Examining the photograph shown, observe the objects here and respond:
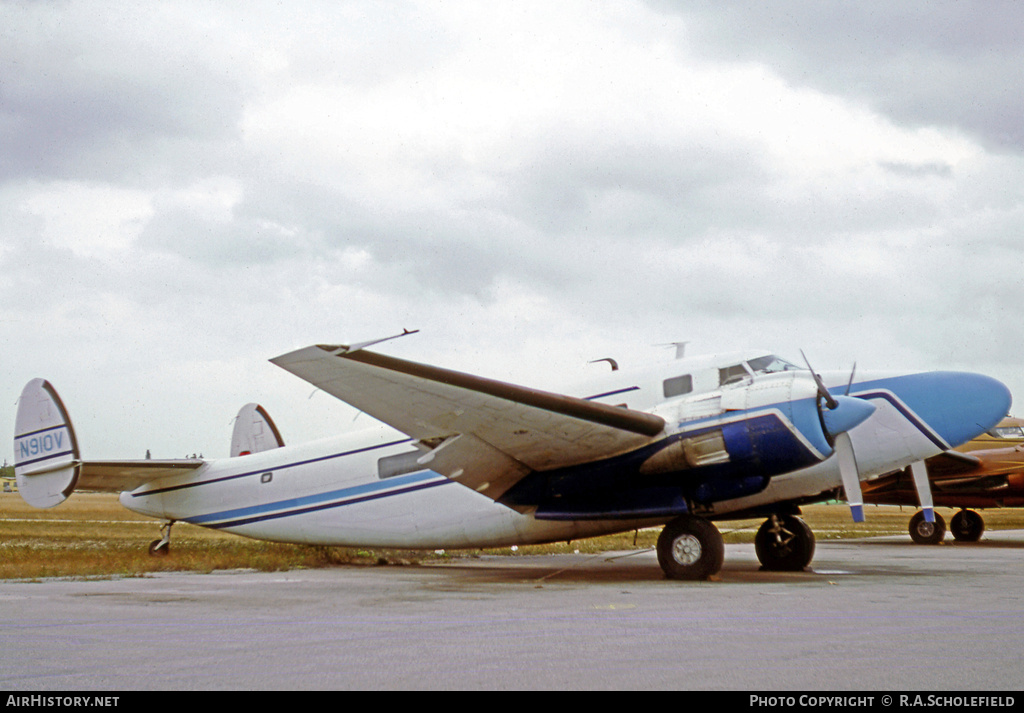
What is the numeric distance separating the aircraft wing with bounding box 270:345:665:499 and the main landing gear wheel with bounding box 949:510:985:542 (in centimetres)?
1624

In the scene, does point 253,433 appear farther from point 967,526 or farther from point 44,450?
point 967,526

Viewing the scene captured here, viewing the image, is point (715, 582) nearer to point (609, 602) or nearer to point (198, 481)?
point (609, 602)

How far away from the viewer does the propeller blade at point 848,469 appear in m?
10.4

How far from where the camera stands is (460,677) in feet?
14.3

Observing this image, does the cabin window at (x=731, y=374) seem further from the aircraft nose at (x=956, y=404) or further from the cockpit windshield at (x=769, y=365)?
the aircraft nose at (x=956, y=404)

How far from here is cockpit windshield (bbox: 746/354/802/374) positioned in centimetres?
1124

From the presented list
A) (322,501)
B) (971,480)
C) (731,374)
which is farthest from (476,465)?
(971,480)

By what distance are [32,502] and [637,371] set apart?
33.7 feet

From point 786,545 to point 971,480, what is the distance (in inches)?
451

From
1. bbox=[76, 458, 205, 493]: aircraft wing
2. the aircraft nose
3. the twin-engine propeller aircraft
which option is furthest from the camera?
bbox=[76, 458, 205, 493]: aircraft wing

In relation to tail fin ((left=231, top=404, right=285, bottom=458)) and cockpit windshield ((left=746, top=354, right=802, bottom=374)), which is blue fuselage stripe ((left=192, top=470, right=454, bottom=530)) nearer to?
tail fin ((left=231, top=404, right=285, bottom=458))

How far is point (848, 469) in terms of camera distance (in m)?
10.6

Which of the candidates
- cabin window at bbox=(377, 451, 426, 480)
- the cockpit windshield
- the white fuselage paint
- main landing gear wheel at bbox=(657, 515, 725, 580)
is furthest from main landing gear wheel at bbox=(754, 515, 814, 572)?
cabin window at bbox=(377, 451, 426, 480)

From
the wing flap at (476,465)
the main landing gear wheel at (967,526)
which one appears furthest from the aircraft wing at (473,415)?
the main landing gear wheel at (967,526)
